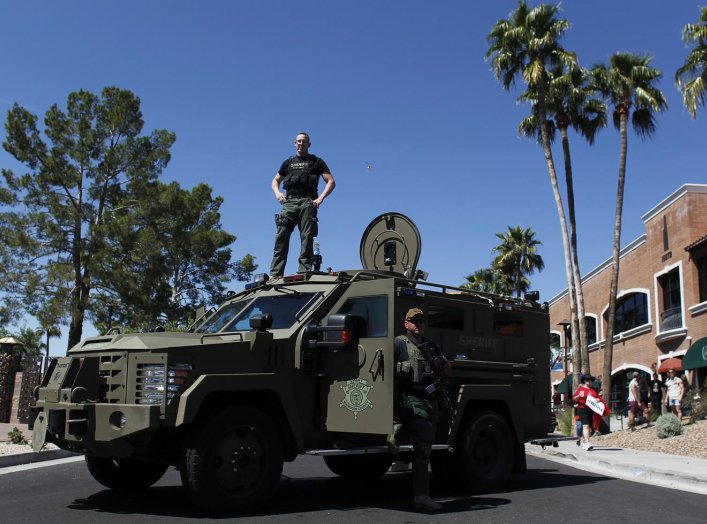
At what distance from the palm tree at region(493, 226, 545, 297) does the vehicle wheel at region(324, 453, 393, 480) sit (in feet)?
132

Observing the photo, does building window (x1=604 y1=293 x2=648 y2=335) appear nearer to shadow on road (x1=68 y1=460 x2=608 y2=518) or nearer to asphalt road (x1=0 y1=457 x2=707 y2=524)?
asphalt road (x1=0 y1=457 x2=707 y2=524)

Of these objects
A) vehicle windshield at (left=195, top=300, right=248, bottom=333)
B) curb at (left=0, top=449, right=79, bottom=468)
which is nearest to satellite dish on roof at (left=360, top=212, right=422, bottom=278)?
vehicle windshield at (left=195, top=300, right=248, bottom=333)

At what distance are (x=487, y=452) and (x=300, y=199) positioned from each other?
4.02 m

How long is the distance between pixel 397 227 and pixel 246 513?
4.56 meters

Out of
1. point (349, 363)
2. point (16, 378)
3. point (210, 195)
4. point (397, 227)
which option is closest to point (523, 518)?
point (349, 363)

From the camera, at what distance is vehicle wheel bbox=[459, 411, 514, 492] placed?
8.09 m

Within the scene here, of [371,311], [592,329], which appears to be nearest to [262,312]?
[371,311]

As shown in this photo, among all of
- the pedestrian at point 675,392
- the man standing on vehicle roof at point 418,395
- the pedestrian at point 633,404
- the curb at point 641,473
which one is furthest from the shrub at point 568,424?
the man standing on vehicle roof at point 418,395

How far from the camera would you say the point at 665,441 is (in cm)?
1598

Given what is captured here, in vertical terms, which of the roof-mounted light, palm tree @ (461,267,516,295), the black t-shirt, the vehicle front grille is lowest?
the vehicle front grille

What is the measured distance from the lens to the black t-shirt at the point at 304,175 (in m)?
9.78

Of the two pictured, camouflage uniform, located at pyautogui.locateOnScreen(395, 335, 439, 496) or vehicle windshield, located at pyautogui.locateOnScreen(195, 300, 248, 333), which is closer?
camouflage uniform, located at pyautogui.locateOnScreen(395, 335, 439, 496)

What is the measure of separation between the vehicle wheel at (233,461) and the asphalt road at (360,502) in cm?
19

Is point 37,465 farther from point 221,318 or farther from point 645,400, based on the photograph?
point 645,400
